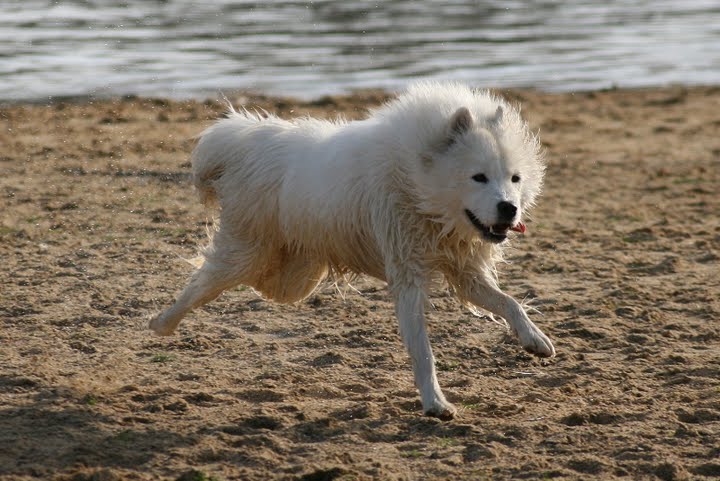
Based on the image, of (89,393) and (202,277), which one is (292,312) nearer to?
(202,277)

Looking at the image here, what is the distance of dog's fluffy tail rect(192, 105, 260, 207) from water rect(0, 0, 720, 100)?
8.98m

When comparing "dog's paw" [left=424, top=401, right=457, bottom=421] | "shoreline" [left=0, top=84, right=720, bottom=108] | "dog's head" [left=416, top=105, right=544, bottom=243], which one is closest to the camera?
"dog's paw" [left=424, top=401, right=457, bottom=421]

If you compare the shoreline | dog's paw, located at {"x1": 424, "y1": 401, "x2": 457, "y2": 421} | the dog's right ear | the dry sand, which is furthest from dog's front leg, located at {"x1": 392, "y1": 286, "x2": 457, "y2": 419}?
the shoreline

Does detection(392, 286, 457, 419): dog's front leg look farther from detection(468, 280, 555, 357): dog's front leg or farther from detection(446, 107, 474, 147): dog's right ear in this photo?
detection(446, 107, 474, 147): dog's right ear

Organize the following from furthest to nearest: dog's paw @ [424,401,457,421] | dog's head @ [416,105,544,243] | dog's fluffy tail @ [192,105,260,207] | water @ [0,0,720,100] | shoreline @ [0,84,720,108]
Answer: water @ [0,0,720,100]
shoreline @ [0,84,720,108]
dog's fluffy tail @ [192,105,260,207]
dog's head @ [416,105,544,243]
dog's paw @ [424,401,457,421]

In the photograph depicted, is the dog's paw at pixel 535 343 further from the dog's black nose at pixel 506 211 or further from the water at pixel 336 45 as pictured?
the water at pixel 336 45

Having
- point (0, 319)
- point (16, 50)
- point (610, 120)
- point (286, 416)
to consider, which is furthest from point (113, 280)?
point (16, 50)

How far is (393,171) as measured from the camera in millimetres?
6652

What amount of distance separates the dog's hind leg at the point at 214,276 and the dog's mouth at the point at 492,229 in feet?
5.12

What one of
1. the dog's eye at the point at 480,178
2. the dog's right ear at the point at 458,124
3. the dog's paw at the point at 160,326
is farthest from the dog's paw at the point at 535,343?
the dog's paw at the point at 160,326

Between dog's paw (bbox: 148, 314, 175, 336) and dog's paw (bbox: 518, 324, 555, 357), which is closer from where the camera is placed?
dog's paw (bbox: 518, 324, 555, 357)

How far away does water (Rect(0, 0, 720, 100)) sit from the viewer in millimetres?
17641

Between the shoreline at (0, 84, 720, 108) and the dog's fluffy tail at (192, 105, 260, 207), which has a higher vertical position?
the dog's fluffy tail at (192, 105, 260, 207)

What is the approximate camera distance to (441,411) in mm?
6250
